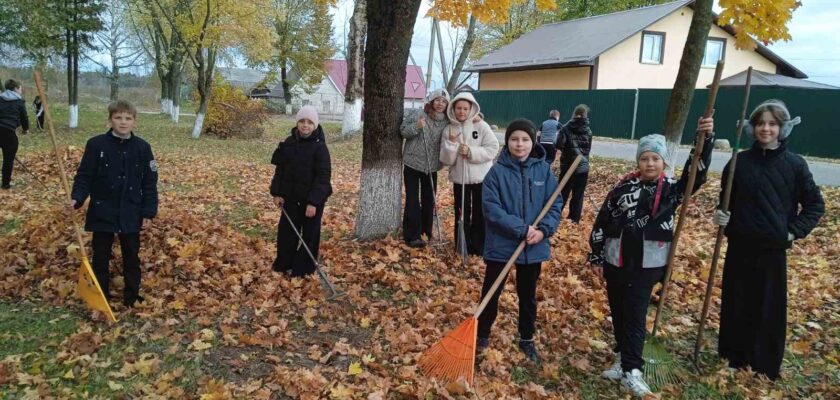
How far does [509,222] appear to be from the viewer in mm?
3594

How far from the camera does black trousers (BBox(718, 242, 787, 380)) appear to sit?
3.77 meters

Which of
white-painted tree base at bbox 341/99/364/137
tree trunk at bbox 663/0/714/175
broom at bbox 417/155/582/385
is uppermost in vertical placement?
tree trunk at bbox 663/0/714/175

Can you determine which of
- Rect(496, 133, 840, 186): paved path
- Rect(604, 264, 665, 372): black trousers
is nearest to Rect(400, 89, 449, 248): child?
Rect(604, 264, 665, 372): black trousers

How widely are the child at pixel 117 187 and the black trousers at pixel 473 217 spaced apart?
301cm

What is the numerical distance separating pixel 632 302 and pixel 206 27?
2019 centimetres

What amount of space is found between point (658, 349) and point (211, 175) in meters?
9.55

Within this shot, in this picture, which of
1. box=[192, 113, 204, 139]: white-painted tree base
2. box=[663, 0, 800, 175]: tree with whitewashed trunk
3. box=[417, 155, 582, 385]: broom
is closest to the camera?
box=[417, 155, 582, 385]: broom

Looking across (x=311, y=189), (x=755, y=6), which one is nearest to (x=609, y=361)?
(x=311, y=189)

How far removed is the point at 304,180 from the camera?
5.06 metres

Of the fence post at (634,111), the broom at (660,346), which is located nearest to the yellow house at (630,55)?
the fence post at (634,111)

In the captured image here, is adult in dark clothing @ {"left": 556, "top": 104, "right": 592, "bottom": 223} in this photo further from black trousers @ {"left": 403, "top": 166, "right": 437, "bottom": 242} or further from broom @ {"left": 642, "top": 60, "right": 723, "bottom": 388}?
broom @ {"left": 642, "top": 60, "right": 723, "bottom": 388}

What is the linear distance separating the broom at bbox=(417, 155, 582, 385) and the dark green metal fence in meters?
14.5

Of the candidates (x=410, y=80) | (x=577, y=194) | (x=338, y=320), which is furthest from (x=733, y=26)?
(x=410, y=80)

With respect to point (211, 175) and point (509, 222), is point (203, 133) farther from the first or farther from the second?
point (509, 222)
